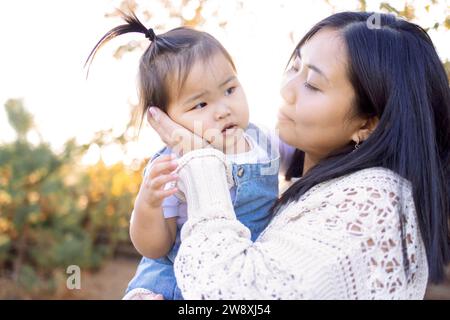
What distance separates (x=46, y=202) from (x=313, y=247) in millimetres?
4460

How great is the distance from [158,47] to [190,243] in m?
0.72

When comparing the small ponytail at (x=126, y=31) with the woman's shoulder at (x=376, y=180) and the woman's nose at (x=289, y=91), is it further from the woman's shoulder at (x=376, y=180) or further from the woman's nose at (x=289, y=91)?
the woman's shoulder at (x=376, y=180)

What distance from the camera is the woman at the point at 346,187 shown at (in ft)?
4.73

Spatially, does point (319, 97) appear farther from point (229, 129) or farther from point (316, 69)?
point (229, 129)

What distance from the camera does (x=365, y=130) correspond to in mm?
1819

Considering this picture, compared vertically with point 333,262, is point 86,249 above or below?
below

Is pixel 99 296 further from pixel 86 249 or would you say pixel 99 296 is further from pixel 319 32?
pixel 319 32

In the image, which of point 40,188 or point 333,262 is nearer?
point 333,262

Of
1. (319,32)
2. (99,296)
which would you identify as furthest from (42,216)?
(319,32)

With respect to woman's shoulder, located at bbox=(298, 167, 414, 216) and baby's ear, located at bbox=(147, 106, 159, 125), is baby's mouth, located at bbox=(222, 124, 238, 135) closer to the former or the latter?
baby's ear, located at bbox=(147, 106, 159, 125)

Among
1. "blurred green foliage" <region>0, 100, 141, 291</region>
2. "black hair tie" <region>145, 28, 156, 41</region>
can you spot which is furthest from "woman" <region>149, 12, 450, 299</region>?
"blurred green foliage" <region>0, 100, 141, 291</region>
